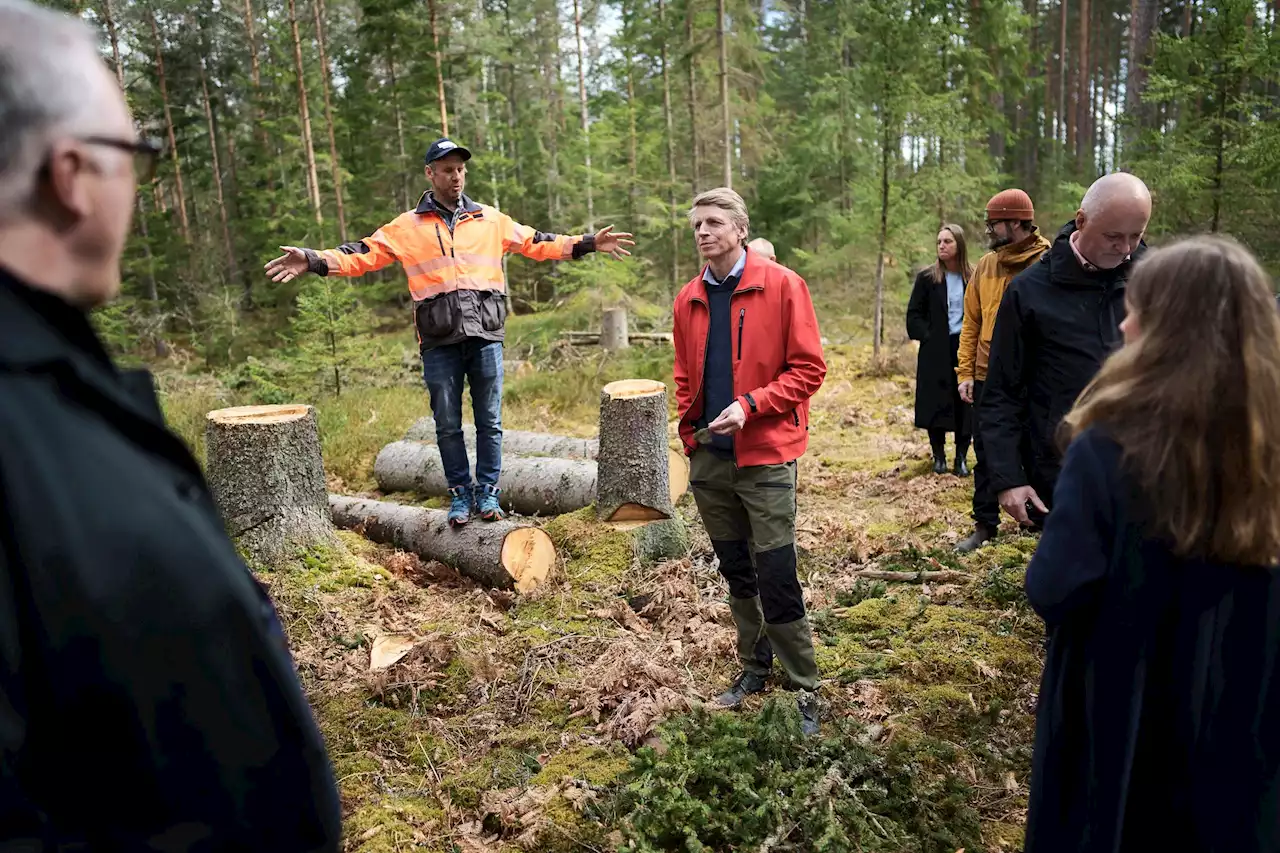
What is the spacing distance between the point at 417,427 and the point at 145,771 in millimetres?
8206

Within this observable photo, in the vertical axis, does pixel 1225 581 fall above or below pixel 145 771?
below

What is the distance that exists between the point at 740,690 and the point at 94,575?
146 inches

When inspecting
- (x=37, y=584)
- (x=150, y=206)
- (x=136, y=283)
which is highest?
(x=150, y=206)

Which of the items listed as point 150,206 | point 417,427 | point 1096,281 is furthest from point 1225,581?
point 150,206

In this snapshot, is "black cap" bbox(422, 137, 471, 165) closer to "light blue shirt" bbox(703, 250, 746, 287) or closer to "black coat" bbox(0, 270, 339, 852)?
"light blue shirt" bbox(703, 250, 746, 287)

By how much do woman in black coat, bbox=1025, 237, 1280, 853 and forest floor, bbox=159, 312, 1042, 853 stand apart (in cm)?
141

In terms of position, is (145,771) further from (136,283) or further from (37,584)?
(136,283)

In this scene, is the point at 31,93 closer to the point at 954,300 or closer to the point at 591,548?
the point at 591,548

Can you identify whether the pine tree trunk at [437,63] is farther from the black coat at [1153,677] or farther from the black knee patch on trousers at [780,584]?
the black coat at [1153,677]

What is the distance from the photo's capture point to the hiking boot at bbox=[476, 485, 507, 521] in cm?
586

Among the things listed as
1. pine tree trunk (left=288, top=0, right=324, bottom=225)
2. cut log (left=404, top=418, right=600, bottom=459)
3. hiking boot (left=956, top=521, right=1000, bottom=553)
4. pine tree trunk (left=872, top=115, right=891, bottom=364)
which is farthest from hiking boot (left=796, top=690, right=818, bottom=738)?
pine tree trunk (left=288, top=0, right=324, bottom=225)

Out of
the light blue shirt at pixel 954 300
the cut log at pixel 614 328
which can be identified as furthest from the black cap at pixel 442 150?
the cut log at pixel 614 328

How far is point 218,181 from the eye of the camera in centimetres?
2408

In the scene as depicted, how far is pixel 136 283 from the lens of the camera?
70.5 feet
